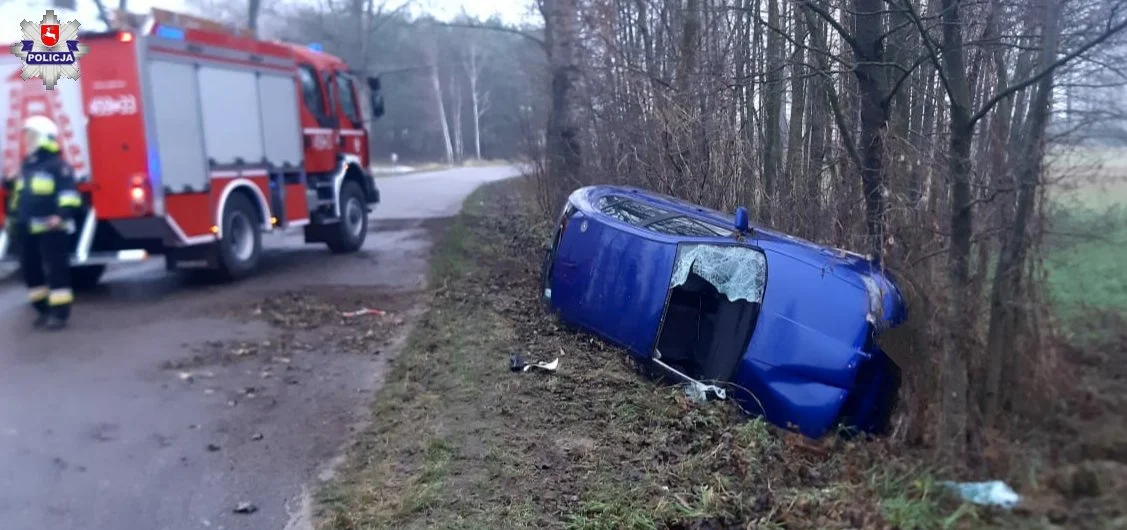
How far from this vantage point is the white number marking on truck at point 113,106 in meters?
10.5

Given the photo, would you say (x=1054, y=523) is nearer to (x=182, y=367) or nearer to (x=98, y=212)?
(x=182, y=367)

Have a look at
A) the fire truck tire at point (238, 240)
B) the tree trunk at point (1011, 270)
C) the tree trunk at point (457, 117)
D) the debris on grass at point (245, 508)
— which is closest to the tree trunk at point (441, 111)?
the tree trunk at point (457, 117)

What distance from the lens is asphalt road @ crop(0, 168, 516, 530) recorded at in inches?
201

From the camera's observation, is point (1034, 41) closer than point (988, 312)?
No

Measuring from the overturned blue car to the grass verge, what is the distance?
0.22 m

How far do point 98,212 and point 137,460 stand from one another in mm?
5655

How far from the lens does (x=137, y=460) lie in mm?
5758

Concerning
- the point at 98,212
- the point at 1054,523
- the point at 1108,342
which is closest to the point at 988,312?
the point at 1108,342

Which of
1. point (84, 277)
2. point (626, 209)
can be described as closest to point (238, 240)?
point (84, 277)

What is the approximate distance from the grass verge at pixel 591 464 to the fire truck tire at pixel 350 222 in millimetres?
7749

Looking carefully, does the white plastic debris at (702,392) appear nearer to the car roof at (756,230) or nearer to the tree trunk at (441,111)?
the car roof at (756,230)

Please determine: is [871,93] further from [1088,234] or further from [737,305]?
[1088,234]

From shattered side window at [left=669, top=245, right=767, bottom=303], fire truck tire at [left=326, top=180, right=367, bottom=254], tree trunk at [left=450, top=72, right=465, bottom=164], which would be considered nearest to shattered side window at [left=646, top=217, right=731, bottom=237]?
shattered side window at [left=669, top=245, right=767, bottom=303]

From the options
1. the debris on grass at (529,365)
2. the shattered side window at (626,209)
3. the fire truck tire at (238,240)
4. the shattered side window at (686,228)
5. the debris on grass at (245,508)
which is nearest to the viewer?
the debris on grass at (245,508)
